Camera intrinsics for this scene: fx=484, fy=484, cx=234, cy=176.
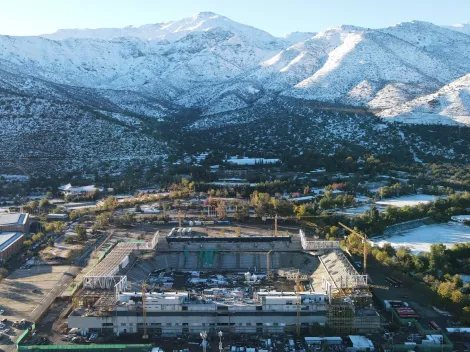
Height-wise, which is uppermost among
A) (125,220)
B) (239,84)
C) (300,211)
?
(239,84)

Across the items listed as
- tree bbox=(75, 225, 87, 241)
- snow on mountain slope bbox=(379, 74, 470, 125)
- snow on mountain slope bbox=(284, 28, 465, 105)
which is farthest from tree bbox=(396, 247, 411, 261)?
snow on mountain slope bbox=(284, 28, 465, 105)

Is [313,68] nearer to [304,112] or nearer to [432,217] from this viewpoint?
[304,112]

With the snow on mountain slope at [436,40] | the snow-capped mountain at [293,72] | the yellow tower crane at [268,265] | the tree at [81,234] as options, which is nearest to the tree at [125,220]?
the tree at [81,234]

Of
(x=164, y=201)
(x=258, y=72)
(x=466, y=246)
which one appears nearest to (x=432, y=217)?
(x=466, y=246)

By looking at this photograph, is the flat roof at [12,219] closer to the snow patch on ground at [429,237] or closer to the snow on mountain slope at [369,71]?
the snow patch on ground at [429,237]

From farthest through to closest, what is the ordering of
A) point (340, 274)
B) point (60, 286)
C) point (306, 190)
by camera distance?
point (306, 190) < point (60, 286) < point (340, 274)

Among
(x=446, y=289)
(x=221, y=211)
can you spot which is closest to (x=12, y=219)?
(x=221, y=211)

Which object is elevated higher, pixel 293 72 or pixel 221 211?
pixel 293 72

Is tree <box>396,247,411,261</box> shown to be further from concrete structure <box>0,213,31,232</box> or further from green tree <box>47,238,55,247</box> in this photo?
concrete structure <box>0,213,31,232</box>

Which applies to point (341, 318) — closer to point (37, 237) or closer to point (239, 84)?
point (37, 237)
